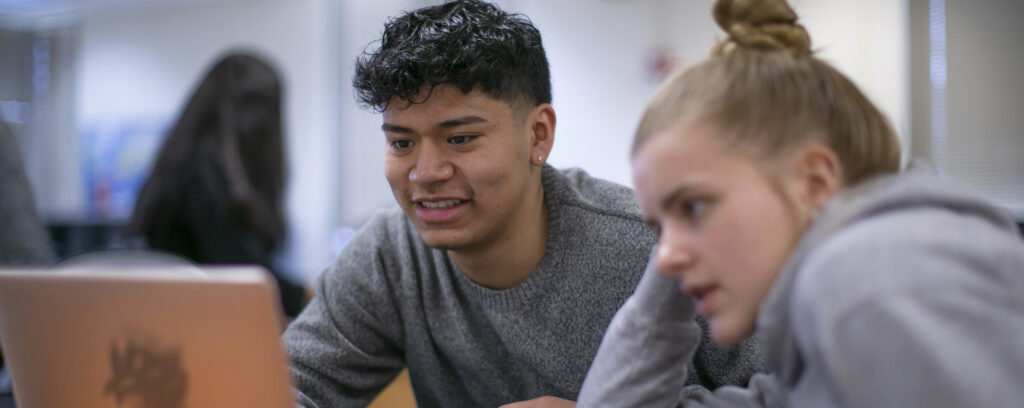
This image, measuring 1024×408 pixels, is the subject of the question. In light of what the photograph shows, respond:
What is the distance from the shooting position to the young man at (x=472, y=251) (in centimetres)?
116

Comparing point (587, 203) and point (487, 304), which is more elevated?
point (587, 203)

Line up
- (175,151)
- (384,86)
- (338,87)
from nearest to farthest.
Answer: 1. (384,86)
2. (175,151)
3. (338,87)

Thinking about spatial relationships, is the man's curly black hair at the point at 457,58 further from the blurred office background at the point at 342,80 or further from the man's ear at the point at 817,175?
the blurred office background at the point at 342,80

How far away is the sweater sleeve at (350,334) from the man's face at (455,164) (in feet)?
0.58

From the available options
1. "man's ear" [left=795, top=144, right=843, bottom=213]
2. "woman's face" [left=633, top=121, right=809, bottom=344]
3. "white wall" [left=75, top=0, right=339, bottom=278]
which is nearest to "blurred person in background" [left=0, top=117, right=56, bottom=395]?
"woman's face" [left=633, top=121, right=809, bottom=344]

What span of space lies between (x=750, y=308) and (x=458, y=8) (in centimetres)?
81

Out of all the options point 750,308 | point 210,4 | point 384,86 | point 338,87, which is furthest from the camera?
point 210,4

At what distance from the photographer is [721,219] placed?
64 centimetres

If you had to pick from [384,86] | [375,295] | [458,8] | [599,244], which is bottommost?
[375,295]

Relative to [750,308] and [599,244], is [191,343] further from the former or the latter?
[599,244]

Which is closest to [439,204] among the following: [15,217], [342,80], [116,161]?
[15,217]

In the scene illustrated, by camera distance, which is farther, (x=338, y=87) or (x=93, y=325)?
(x=338, y=87)

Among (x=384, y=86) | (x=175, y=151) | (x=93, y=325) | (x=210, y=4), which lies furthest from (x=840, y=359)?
(x=210, y=4)

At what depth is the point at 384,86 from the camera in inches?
45.6
